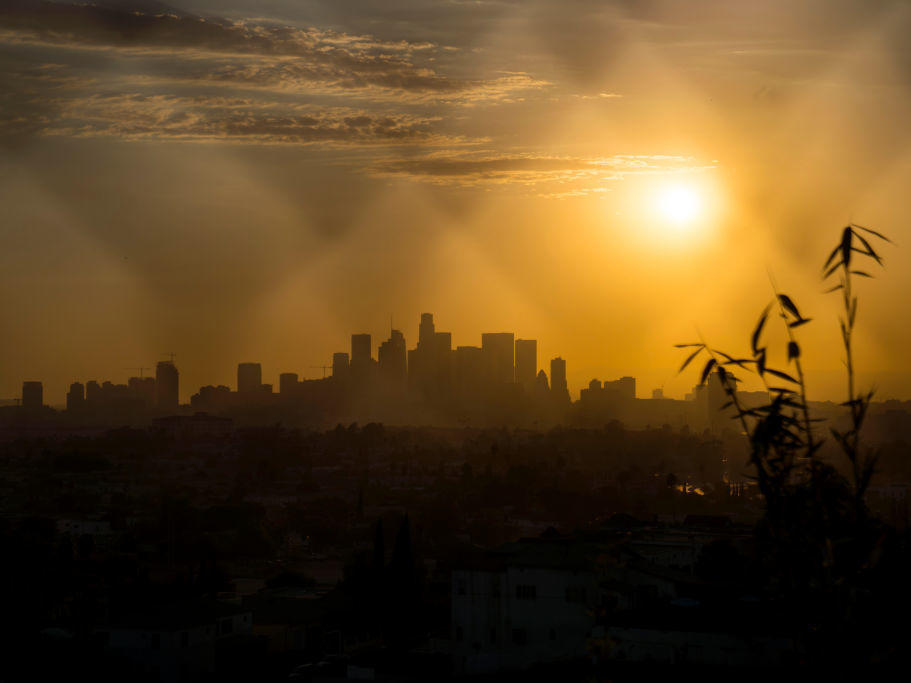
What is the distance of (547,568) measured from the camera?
23.7 m

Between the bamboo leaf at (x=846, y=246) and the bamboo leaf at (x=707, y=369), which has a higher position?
the bamboo leaf at (x=846, y=246)

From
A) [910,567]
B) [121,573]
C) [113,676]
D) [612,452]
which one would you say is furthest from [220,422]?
[910,567]

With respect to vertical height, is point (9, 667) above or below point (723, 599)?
below

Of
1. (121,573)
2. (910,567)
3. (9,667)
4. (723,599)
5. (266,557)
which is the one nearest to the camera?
(910,567)

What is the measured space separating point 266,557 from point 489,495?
24.3m

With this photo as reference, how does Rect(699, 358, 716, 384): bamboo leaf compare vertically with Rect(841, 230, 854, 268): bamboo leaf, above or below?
below

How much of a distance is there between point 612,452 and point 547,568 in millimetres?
101628

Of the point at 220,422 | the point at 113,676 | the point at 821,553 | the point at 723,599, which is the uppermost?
the point at 220,422

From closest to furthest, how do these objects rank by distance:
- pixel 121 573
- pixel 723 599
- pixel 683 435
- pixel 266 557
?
pixel 723 599
pixel 121 573
pixel 266 557
pixel 683 435

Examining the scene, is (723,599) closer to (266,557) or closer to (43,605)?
(43,605)

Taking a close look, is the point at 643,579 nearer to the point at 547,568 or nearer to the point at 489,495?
the point at 547,568

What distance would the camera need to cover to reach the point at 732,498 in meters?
75.6

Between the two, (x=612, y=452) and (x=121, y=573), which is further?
(x=612, y=452)

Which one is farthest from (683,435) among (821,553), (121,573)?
(821,553)
